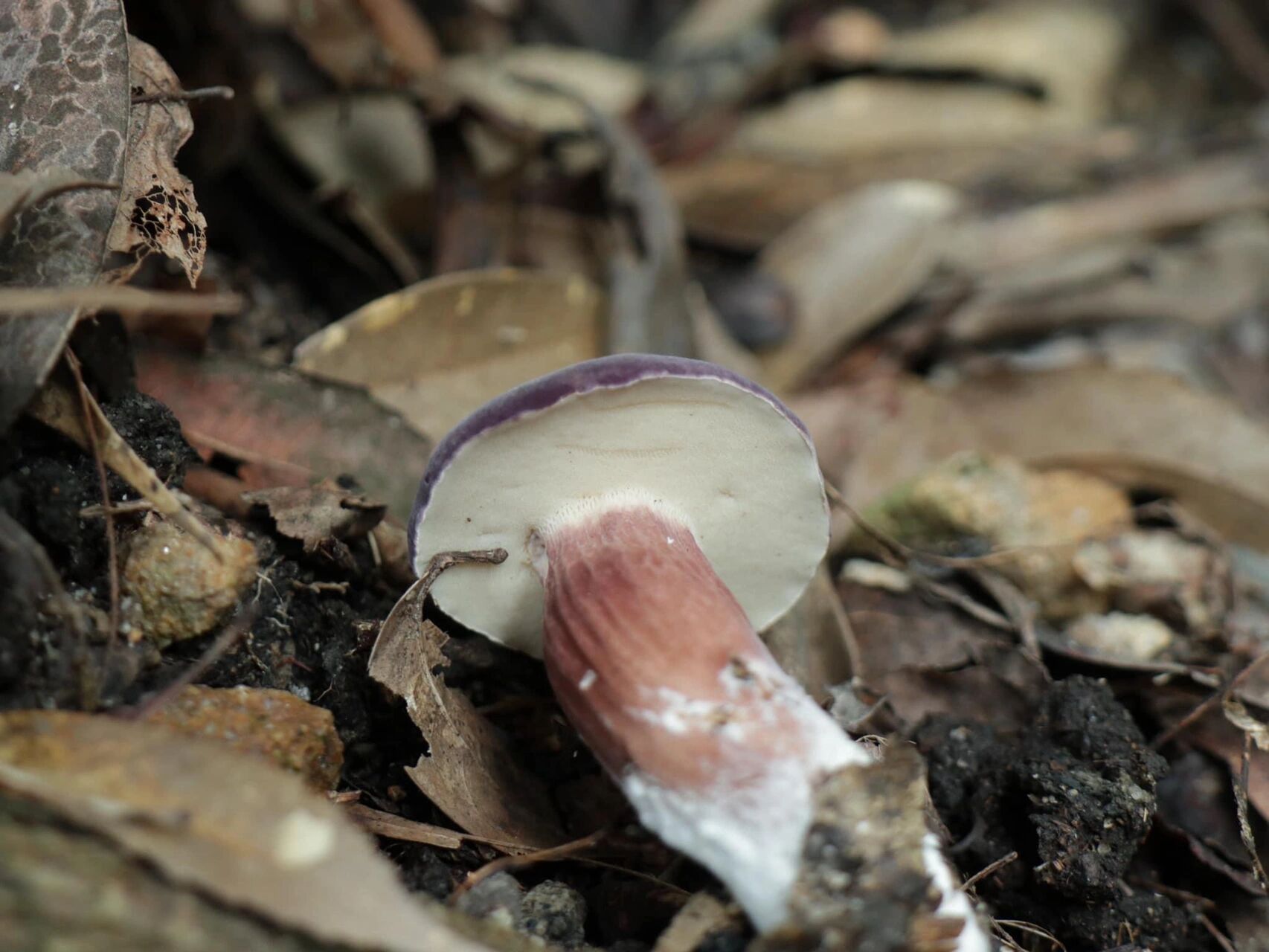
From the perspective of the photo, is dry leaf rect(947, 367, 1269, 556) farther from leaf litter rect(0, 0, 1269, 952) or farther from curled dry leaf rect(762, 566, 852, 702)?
curled dry leaf rect(762, 566, 852, 702)

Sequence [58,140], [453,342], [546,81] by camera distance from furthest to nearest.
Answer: [546,81]
[453,342]
[58,140]

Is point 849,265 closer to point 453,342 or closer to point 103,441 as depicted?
point 453,342

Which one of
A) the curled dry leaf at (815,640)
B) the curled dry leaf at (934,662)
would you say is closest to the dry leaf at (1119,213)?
the curled dry leaf at (934,662)

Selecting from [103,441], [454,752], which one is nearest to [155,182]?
[103,441]

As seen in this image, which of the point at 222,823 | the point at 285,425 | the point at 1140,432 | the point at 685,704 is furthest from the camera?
the point at 1140,432

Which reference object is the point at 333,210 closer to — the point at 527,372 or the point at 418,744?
the point at 527,372

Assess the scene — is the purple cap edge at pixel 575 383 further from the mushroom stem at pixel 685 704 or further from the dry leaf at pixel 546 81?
the dry leaf at pixel 546 81

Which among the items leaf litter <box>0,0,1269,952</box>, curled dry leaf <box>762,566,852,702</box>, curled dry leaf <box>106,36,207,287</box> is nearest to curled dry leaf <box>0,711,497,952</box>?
leaf litter <box>0,0,1269,952</box>
